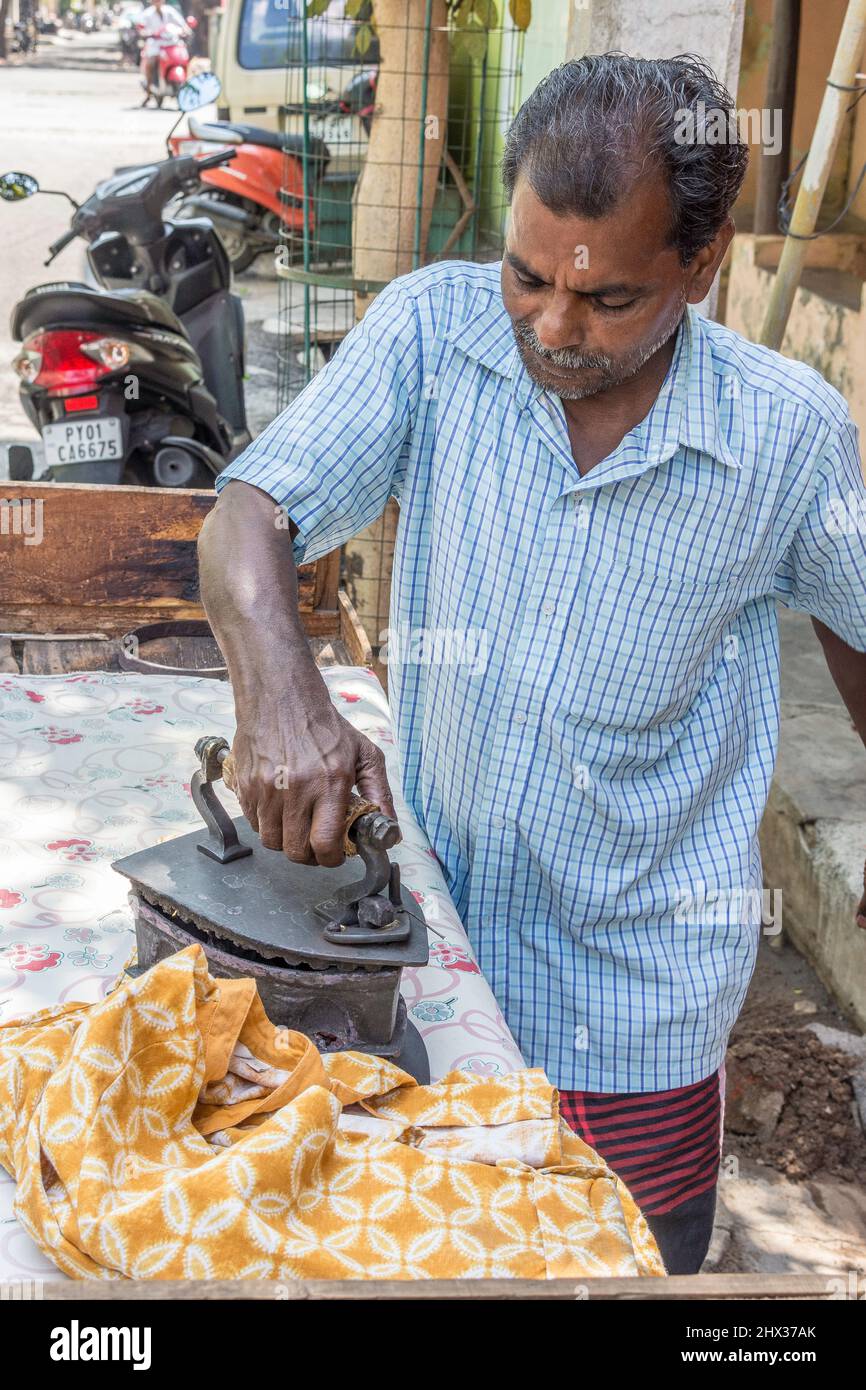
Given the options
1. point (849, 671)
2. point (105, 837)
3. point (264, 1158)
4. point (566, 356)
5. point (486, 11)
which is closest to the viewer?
point (264, 1158)

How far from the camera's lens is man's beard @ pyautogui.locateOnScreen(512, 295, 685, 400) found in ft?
5.05

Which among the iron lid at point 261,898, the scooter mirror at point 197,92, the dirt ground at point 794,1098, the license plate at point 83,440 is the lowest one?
the dirt ground at point 794,1098

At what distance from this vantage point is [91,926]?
1.59m

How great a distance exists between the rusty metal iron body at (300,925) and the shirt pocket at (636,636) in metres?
0.44

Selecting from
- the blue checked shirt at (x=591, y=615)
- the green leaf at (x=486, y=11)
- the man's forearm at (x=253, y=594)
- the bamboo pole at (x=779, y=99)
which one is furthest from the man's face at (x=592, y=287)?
the bamboo pole at (x=779, y=99)

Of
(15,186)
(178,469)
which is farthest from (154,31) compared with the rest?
(178,469)

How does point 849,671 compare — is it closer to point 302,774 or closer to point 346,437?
point 346,437

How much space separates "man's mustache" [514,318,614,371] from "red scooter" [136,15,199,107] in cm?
2181

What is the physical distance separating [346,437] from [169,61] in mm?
22647

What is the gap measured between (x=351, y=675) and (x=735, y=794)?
2.68 ft

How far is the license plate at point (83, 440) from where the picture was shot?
4453mm

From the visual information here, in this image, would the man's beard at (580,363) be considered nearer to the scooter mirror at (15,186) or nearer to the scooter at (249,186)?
the scooter mirror at (15,186)

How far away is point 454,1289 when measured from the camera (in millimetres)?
861
